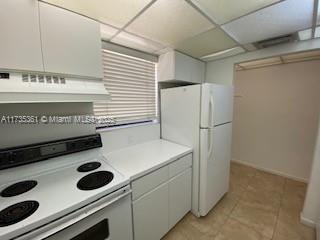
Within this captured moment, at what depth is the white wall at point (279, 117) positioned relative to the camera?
251 centimetres

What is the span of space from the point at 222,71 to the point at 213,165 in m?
1.57

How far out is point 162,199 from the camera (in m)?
1.50

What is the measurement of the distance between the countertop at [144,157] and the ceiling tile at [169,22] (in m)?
1.29

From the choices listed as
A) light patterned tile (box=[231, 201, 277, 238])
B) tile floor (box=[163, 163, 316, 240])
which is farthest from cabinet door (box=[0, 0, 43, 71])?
light patterned tile (box=[231, 201, 277, 238])

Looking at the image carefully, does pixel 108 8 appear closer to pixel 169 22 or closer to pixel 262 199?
pixel 169 22

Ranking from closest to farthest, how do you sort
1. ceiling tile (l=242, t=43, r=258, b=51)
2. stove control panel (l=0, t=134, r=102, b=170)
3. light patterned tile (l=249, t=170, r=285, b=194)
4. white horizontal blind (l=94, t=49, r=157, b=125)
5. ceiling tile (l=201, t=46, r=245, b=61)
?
stove control panel (l=0, t=134, r=102, b=170)
white horizontal blind (l=94, t=49, r=157, b=125)
ceiling tile (l=242, t=43, r=258, b=51)
ceiling tile (l=201, t=46, r=245, b=61)
light patterned tile (l=249, t=170, r=285, b=194)

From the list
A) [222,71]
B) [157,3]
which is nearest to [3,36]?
[157,3]

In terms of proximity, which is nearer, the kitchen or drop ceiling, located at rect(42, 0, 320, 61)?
the kitchen

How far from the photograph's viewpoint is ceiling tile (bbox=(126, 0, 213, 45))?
1168 mm

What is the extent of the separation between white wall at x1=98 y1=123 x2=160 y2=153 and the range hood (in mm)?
654

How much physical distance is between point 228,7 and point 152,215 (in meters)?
1.91

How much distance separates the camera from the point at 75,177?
1197 millimetres

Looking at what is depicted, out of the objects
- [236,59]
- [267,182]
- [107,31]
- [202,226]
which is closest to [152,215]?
[202,226]
